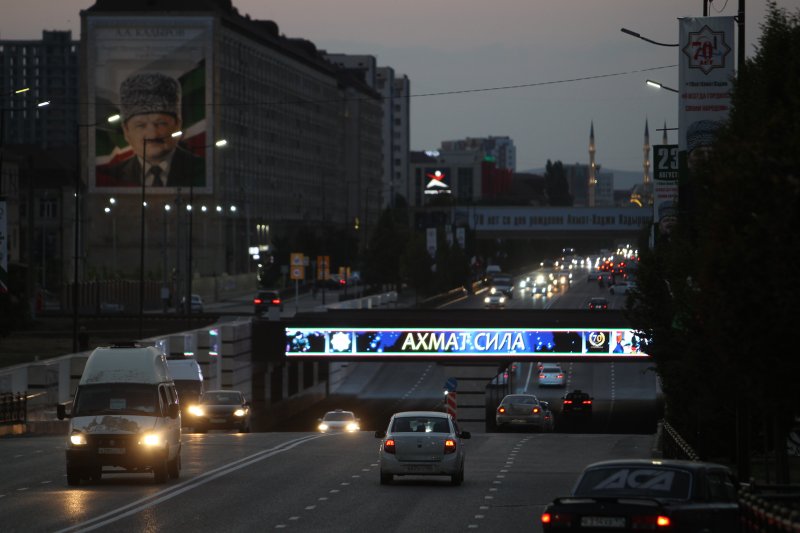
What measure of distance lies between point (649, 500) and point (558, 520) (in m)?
0.91

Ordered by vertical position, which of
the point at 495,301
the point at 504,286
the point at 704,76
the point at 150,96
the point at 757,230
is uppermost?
the point at 150,96

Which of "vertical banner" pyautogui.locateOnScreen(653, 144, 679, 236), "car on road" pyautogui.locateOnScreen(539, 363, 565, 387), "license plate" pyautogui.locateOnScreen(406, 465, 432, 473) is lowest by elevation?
"car on road" pyautogui.locateOnScreen(539, 363, 565, 387)

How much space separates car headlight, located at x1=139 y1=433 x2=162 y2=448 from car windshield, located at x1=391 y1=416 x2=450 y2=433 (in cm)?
416

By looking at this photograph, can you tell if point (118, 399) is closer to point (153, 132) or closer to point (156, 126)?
point (153, 132)

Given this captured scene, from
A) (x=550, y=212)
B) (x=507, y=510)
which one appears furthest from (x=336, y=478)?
(x=550, y=212)

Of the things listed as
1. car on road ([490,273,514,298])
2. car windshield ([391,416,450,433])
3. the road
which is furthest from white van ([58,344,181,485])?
car on road ([490,273,514,298])

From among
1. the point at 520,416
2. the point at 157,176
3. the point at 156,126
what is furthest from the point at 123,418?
the point at 157,176

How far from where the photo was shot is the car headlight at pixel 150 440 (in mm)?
26969

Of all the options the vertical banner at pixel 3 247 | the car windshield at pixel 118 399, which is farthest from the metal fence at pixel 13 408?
the car windshield at pixel 118 399

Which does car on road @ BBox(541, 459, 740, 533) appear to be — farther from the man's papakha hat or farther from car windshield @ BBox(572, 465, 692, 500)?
the man's papakha hat

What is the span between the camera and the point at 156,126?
141875 millimetres

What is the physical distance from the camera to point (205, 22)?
145m

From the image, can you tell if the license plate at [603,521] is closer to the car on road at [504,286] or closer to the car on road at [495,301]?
the car on road at [495,301]

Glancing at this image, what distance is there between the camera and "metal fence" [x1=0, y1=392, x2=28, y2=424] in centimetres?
4500
